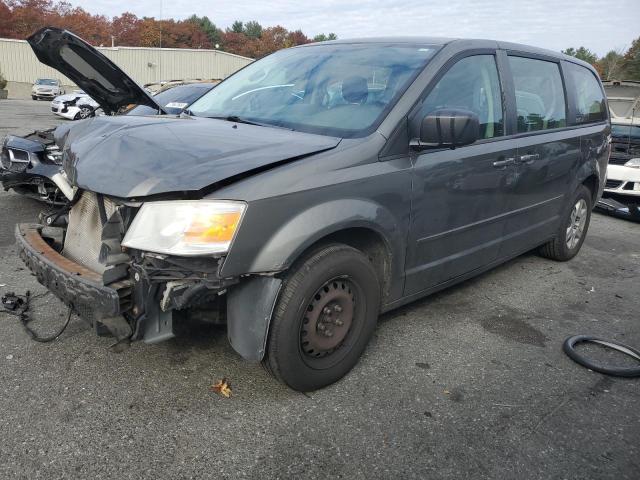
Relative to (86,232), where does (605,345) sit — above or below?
below

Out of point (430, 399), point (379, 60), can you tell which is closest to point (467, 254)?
point (430, 399)

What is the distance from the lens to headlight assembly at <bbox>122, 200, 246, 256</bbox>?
2.12 metres

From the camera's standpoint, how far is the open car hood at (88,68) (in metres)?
3.14

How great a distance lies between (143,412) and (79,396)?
1.17 feet

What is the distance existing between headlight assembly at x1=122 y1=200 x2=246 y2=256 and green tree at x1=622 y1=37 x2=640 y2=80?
6203cm

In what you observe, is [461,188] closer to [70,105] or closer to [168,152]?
[168,152]

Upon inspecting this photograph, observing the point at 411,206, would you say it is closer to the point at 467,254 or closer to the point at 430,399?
the point at 467,254

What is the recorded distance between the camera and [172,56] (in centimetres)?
4850

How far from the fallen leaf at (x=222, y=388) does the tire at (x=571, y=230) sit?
11.5ft

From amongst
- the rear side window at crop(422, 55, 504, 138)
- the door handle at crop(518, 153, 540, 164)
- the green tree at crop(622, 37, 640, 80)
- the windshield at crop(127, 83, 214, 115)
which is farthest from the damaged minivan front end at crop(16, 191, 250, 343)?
the green tree at crop(622, 37, 640, 80)

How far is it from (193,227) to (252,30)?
10285 centimetres

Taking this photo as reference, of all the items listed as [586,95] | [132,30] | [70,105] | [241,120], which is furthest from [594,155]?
[132,30]

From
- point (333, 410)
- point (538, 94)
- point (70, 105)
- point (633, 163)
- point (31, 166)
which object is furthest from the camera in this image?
point (70, 105)

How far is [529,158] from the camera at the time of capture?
376 cm
